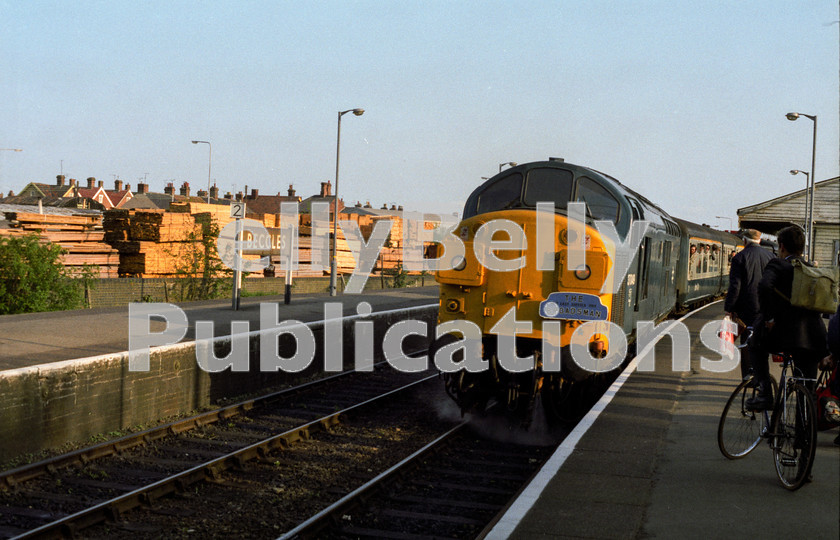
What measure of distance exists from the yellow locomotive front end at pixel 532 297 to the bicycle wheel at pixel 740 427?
2147 millimetres

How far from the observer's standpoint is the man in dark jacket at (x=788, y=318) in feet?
20.4

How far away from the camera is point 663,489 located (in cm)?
625

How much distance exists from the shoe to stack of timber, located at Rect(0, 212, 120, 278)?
19197 mm

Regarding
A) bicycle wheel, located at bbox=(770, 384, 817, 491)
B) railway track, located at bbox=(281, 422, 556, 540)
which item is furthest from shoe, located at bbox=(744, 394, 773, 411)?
railway track, located at bbox=(281, 422, 556, 540)

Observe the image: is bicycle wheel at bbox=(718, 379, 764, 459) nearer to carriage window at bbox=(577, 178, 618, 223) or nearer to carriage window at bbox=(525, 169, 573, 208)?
carriage window at bbox=(577, 178, 618, 223)

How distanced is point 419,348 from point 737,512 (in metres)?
15.0

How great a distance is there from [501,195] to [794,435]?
5180mm

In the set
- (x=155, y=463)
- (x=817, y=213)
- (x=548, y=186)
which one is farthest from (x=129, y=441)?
(x=817, y=213)

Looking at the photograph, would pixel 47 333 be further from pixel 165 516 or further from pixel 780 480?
pixel 780 480

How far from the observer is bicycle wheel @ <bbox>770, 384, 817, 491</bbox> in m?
5.71

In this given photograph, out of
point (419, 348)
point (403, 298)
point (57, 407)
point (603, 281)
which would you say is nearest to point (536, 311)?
point (603, 281)

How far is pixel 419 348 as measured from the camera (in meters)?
20.4

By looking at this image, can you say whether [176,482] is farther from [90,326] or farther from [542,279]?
[90,326]

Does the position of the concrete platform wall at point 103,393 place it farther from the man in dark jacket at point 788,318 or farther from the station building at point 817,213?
the station building at point 817,213
